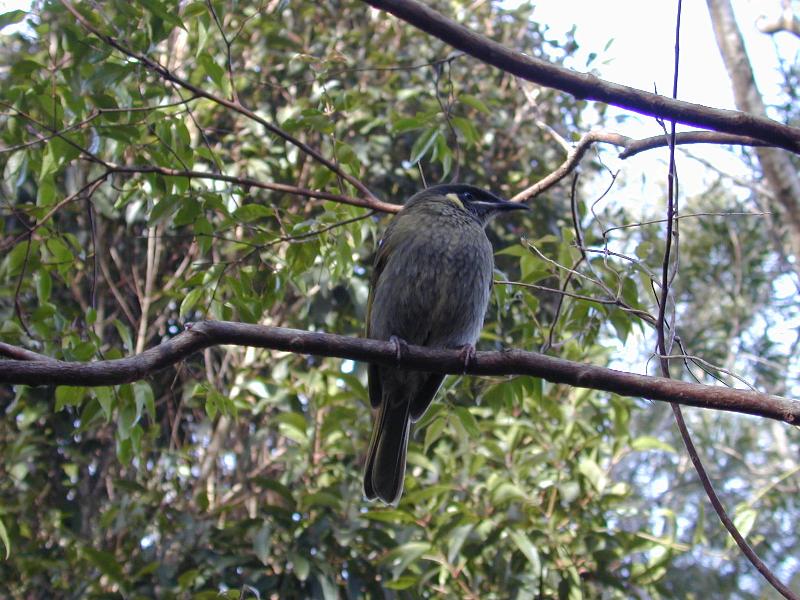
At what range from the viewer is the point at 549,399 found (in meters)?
5.20

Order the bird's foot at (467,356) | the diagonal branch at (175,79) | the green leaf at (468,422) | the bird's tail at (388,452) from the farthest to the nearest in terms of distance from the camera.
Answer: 1. the bird's tail at (388,452)
2. the green leaf at (468,422)
3. the diagonal branch at (175,79)
4. the bird's foot at (467,356)

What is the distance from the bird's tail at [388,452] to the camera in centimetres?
400

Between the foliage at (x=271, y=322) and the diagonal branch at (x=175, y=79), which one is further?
the foliage at (x=271, y=322)

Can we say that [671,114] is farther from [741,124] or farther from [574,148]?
[574,148]

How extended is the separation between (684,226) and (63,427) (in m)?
8.28

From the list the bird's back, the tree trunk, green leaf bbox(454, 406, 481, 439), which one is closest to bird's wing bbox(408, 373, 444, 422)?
the bird's back

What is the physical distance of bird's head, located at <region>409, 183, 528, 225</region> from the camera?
14.1 feet

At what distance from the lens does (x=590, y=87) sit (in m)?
2.72

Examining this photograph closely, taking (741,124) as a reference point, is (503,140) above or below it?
above

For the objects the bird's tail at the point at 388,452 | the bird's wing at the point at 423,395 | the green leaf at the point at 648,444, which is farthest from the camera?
the green leaf at the point at 648,444

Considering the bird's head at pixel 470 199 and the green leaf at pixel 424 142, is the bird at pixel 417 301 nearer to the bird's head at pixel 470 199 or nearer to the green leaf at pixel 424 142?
the bird's head at pixel 470 199

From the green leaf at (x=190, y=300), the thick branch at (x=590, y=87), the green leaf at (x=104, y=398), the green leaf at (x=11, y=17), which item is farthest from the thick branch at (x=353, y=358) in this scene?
the green leaf at (x=11, y=17)

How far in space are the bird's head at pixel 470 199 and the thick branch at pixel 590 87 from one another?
4.94ft

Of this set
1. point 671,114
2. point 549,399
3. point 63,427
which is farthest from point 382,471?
point 63,427
